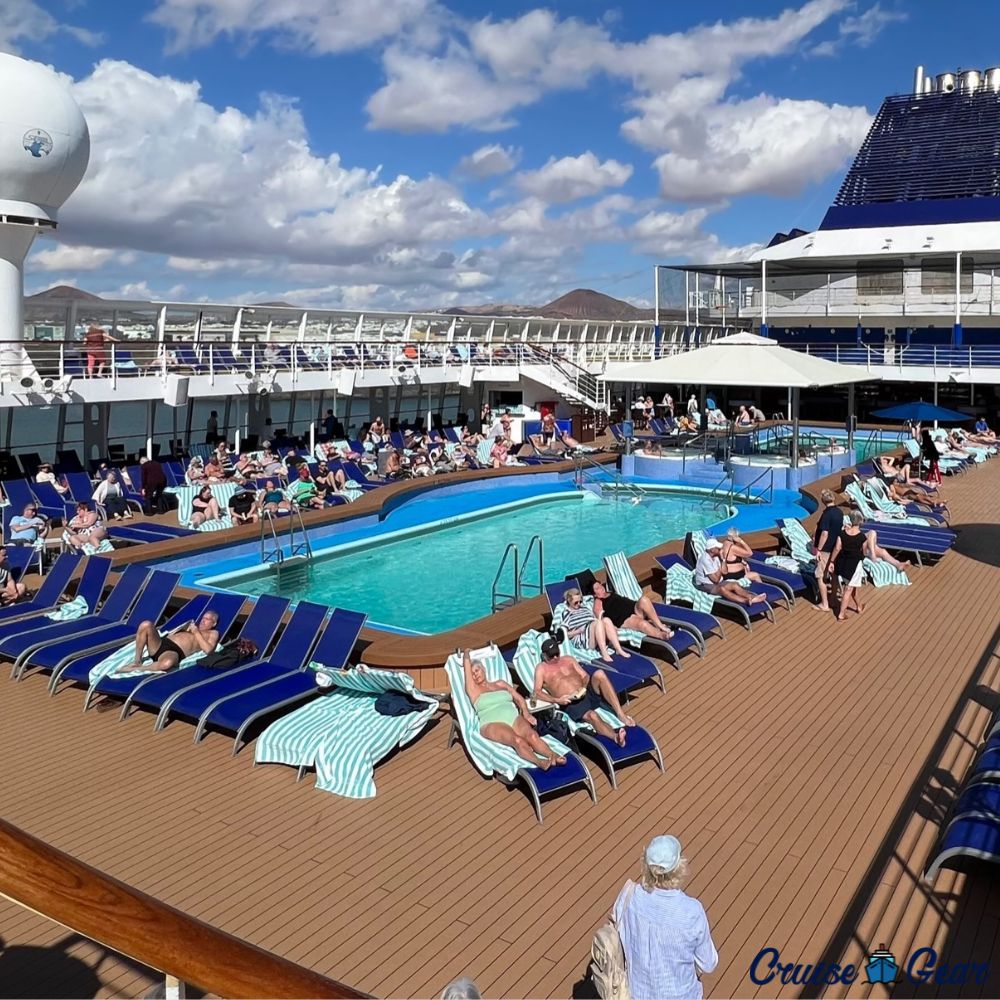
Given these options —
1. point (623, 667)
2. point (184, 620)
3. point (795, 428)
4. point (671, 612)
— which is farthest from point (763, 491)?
point (184, 620)

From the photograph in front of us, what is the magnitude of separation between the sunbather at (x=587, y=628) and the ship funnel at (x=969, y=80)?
1660 inches

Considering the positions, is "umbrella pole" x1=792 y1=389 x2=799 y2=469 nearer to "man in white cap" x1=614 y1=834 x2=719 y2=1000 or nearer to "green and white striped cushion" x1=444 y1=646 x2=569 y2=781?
"green and white striped cushion" x1=444 y1=646 x2=569 y2=781

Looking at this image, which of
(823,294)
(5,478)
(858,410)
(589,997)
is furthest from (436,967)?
(823,294)

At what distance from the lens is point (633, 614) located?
7.49 metres

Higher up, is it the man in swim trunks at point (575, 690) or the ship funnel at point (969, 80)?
the ship funnel at point (969, 80)

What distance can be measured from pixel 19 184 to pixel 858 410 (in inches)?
920

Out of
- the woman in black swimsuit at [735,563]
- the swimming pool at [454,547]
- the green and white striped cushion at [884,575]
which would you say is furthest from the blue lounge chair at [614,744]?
the green and white striped cushion at [884,575]

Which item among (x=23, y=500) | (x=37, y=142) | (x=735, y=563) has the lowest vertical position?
(x=735, y=563)

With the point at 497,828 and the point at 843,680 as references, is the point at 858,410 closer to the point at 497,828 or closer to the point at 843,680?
the point at 843,680

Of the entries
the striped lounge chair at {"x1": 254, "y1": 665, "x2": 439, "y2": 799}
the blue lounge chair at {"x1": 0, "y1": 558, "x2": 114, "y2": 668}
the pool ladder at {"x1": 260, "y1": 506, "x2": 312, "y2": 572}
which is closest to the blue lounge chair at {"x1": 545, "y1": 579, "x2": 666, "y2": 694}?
the striped lounge chair at {"x1": 254, "y1": 665, "x2": 439, "y2": 799}

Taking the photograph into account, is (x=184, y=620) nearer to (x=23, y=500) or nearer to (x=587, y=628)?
(x=587, y=628)

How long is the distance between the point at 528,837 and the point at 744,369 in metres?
12.9

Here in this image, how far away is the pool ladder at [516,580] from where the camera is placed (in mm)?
8633

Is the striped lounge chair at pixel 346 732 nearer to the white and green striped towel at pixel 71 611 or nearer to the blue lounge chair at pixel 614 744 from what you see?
the blue lounge chair at pixel 614 744
